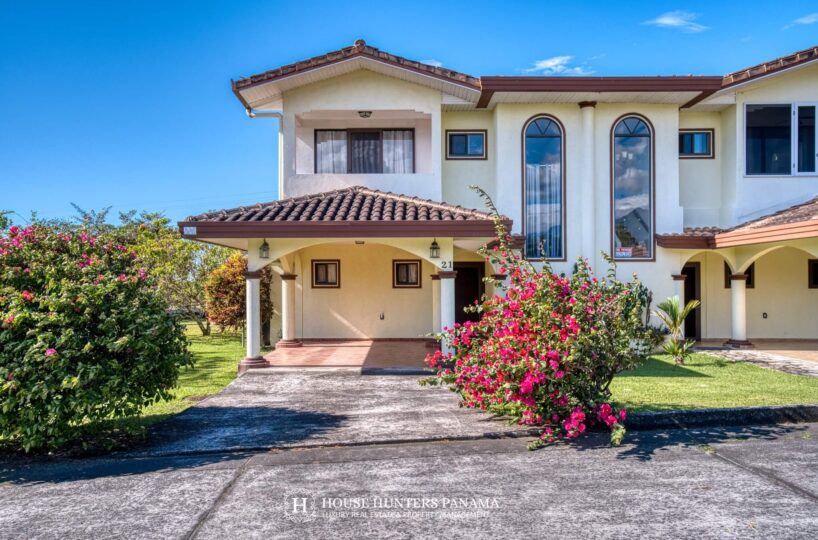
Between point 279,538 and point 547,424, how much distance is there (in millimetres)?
3617

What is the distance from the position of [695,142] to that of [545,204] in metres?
4.81

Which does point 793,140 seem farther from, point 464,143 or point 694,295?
point 464,143

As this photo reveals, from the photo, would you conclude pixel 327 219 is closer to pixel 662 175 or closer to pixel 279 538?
pixel 279 538

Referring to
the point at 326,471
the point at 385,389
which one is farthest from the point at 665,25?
the point at 326,471

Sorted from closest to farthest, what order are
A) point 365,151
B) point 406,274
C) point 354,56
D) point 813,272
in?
point 354,56
point 365,151
point 813,272
point 406,274

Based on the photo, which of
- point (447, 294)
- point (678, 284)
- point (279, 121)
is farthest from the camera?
point (279, 121)

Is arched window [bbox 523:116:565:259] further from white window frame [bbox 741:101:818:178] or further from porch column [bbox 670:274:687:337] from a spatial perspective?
white window frame [bbox 741:101:818:178]

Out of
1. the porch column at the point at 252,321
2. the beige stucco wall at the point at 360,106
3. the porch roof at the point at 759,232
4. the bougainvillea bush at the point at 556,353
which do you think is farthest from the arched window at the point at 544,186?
the bougainvillea bush at the point at 556,353

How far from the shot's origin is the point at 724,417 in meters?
6.84

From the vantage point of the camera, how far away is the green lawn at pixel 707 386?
784 cm

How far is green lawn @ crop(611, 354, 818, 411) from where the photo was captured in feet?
25.7

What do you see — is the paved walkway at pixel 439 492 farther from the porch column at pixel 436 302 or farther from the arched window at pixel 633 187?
the arched window at pixel 633 187

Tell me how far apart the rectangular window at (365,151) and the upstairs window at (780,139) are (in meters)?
9.32

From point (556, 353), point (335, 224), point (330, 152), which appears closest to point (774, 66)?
point (330, 152)
